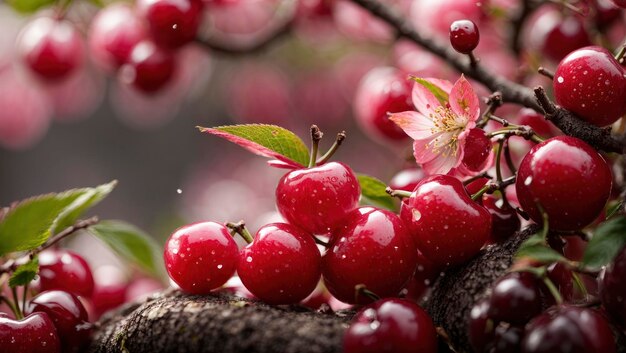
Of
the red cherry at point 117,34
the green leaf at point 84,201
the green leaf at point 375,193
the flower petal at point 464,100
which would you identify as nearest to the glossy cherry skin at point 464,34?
the flower petal at point 464,100

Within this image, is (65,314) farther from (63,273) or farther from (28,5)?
(28,5)

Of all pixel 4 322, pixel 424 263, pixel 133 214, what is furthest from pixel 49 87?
pixel 133 214

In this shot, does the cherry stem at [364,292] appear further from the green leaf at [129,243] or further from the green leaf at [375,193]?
the green leaf at [129,243]

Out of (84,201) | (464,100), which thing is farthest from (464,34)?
(84,201)

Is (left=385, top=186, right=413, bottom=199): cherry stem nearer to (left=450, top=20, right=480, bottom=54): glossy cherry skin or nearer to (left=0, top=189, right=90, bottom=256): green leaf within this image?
(left=450, top=20, right=480, bottom=54): glossy cherry skin

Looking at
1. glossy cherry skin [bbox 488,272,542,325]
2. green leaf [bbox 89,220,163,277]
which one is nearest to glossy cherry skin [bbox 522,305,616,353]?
glossy cherry skin [bbox 488,272,542,325]

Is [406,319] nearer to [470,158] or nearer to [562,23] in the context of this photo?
[470,158]

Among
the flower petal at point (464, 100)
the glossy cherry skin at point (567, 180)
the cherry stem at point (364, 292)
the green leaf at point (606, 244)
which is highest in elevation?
the flower petal at point (464, 100)

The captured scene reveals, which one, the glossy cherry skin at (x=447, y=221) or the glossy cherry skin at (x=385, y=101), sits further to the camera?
the glossy cherry skin at (x=385, y=101)
